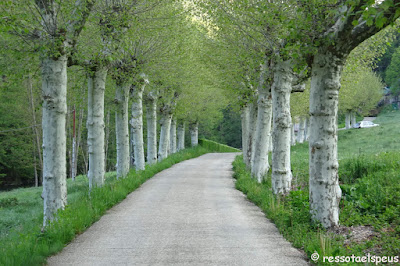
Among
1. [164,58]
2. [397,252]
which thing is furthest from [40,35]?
[164,58]

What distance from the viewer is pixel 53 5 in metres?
8.54

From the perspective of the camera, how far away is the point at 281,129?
11281mm

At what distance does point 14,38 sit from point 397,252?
8.84m

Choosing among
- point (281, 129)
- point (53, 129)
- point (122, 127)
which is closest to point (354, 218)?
point (281, 129)

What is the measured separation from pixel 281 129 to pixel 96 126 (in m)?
6.04

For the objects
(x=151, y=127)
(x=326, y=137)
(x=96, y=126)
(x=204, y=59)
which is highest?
(x=204, y=59)

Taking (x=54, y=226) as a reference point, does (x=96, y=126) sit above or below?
above

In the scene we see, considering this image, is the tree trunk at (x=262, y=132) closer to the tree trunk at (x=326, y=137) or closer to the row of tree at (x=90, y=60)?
the row of tree at (x=90, y=60)

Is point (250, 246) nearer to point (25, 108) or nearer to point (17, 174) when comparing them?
point (25, 108)

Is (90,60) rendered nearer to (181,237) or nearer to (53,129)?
(53,129)

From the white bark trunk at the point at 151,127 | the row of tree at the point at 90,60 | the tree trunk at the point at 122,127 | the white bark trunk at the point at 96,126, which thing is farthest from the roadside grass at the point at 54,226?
the white bark trunk at the point at 151,127

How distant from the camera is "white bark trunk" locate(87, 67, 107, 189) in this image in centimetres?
1262

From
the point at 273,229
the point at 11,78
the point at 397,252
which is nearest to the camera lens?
the point at 397,252

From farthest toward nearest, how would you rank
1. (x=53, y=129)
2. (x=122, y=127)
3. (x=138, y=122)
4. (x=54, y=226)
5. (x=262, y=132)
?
(x=138, y=122) < (x=122, y=127) < (x=262, y=132) < (x=53, y=129) < (x=54, y=226)
